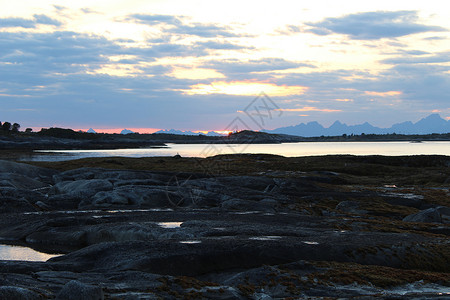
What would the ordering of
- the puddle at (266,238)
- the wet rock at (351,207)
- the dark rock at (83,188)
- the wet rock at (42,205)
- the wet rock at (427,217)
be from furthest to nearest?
1. the dark rock at (83,188)
2. the wet rock at (351,207)
3. the wet rock at (42,205)
4. the wet rock at (427,217)
5. the puddle at (266,238)

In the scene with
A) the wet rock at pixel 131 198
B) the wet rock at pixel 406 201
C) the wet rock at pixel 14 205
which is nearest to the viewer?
the wet rock at pixel 14 205

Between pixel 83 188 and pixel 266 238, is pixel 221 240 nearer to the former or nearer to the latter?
pixel 266 238

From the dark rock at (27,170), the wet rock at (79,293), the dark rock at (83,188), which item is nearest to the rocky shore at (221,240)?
the wet rock at (79,293)

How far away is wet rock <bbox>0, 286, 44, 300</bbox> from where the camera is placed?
15.0 metres

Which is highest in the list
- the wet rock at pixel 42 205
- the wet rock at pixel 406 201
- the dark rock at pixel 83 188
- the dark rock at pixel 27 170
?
the dark rock at pixel 27 170

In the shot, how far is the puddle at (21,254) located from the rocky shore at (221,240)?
1.06 metres

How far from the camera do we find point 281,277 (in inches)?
877

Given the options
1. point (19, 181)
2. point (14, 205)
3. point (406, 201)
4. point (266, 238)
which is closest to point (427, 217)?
point (406, 201)

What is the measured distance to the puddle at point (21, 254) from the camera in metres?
30.1

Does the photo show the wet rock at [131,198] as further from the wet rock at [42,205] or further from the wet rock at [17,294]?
→ the wet rock at [17,294]

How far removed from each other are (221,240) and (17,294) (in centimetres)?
1495

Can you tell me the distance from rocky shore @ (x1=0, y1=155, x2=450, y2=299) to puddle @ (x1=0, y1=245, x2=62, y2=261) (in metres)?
1.06

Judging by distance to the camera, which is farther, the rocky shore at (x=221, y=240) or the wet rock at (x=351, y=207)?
the wet rock at (x=351, y=207)

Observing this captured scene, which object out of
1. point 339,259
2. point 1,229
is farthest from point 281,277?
point 1,229
